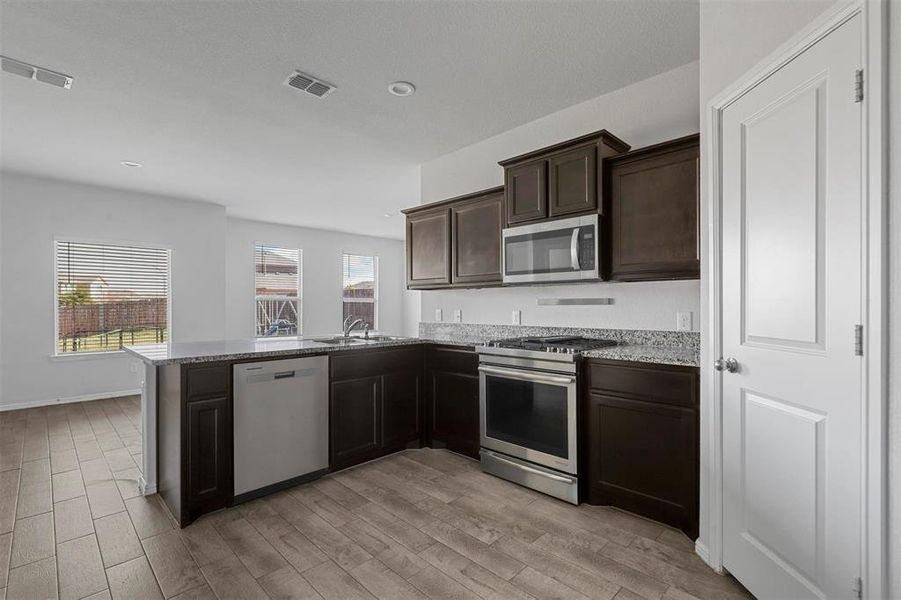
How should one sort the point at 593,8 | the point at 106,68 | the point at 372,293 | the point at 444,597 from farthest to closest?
the point at 372,293
the point at 106,68
the point at 593,8
the point at 444,597

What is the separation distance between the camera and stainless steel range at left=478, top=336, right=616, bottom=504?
260 centimetres

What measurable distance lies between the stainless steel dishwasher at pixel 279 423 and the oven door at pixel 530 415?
1.14 meters

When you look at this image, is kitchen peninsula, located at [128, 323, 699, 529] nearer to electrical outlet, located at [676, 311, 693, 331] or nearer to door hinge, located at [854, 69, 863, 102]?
electrical outlet, located at [676, 311, 693, 331]

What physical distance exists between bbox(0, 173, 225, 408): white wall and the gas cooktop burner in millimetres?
4856

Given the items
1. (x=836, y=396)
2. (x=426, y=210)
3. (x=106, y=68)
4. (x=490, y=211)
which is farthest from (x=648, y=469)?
(x=106, y=68)

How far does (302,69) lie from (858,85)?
2751 millimetres

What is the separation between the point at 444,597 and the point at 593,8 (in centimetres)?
286

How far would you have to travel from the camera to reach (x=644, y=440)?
234 centimetres

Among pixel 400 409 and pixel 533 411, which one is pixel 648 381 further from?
pixel 400 409

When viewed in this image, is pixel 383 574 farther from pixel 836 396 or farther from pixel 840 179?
pixel 840 179

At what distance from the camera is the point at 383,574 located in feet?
6.32

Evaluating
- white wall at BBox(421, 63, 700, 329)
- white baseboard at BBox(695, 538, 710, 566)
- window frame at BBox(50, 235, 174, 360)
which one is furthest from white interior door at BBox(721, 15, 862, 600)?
window frame at BBox(50, 235, 174, 360)

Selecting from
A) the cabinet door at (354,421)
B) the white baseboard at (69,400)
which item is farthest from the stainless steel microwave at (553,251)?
the white baseboard at (69,400)

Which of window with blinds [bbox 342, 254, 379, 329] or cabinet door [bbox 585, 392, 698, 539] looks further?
window with blinds [bbox 342, 254, 379, 329]
